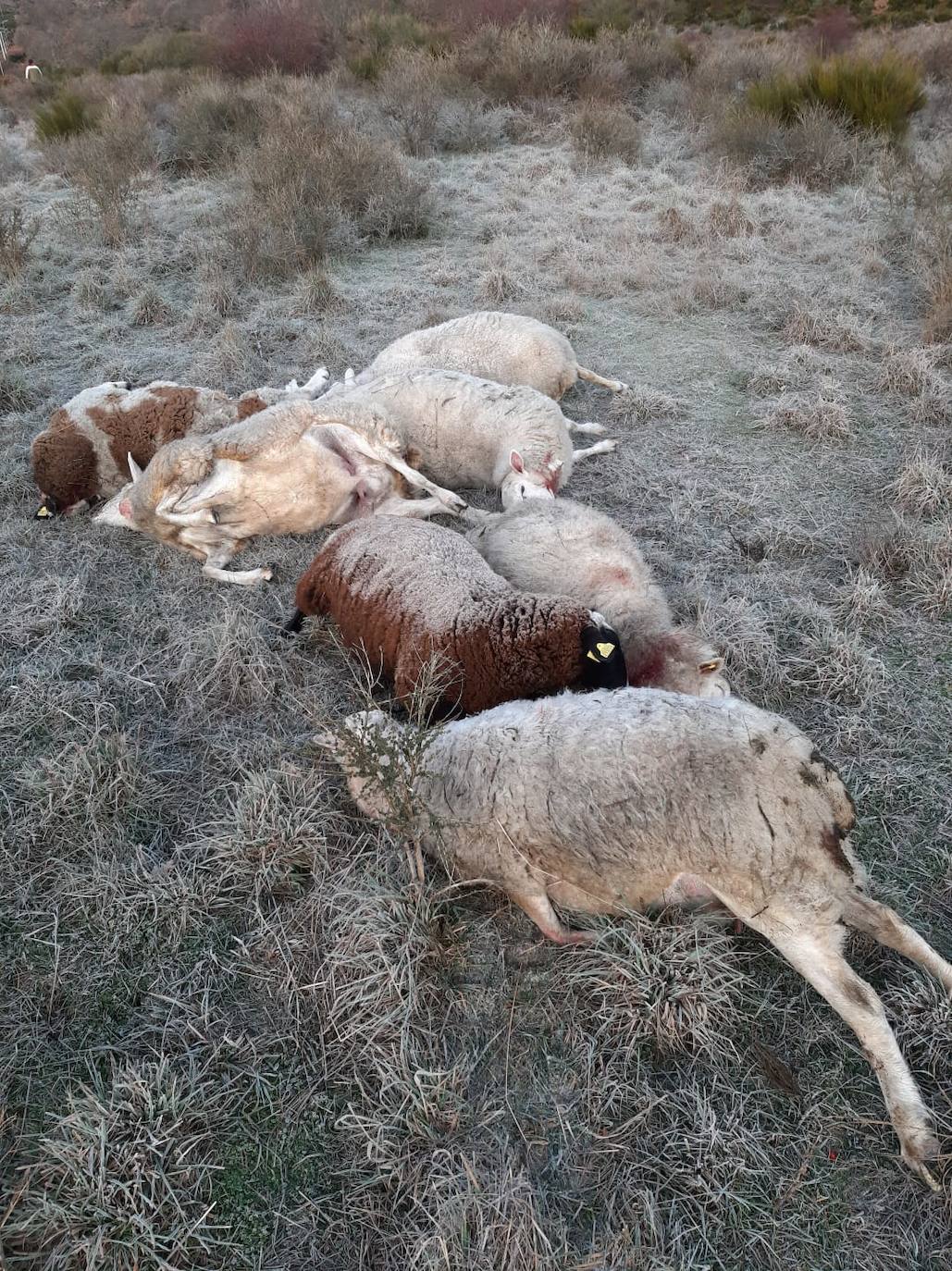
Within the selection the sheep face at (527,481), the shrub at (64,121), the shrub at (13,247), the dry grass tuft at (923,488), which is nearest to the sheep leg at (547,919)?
the sheep face at (527,481)

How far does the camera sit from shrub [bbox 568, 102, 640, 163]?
1106 cm

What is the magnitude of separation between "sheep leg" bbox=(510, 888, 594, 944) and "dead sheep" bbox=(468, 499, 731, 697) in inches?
41.8

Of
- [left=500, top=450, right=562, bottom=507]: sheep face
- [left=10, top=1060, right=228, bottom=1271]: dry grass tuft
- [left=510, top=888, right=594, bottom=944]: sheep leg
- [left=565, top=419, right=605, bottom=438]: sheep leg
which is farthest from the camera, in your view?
[left=565, top=419, right=605, bottom=438]: sheep leg

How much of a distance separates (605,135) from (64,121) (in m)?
9.35

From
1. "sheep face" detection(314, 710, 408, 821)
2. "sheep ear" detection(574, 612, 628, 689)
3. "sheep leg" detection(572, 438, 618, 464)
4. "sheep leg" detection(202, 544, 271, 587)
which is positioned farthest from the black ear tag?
"sheep leg" detection(572, 438, 618, 464)

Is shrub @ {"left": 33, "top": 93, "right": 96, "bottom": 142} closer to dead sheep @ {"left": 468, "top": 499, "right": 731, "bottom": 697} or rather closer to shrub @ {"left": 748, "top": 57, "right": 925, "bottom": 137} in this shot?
shrub @ {"left": 748, "top": 57, "right": 925, "bottom": 137}

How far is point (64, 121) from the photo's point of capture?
13.1m

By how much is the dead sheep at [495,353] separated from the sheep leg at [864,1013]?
14.6 ft

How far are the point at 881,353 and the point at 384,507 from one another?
445 centimetres

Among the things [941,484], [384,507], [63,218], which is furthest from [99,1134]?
[63,218]

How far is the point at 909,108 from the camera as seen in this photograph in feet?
34.6

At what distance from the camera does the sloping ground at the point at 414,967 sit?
6.55ft

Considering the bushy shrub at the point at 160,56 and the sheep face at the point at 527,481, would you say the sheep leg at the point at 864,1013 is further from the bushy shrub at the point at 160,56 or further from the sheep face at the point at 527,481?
the bushy shrub at the point at 160,56

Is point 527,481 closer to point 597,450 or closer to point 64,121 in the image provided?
point 597,450
